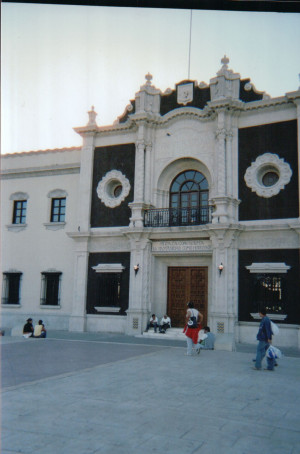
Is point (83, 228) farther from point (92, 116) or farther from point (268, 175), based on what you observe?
point (268, 175)

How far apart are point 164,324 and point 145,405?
1294 centimetres

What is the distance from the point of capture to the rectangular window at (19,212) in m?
25.8

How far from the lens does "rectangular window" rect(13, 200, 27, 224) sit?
25.8 metres

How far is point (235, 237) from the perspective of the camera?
769 inches

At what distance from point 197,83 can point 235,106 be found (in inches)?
108

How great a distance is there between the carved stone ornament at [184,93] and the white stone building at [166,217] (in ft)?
0.19

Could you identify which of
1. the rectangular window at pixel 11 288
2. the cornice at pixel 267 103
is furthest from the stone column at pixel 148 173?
the rectangular window at pixel 11 288

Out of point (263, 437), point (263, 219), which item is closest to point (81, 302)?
point (263, 219)

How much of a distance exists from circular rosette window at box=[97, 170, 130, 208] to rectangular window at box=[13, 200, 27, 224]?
17.8 feet

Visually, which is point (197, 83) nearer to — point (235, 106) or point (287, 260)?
point (235, 106)

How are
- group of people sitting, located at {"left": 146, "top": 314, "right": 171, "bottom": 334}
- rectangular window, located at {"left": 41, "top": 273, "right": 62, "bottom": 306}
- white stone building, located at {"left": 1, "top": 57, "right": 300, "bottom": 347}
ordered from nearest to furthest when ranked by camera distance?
white stone building, located at {"left": 1, "top": 57, "right": 300, "bottom": 347}, group of people sitting, located at {"left": 146, "top": 314, "right": 171, "bottom": 334}, rectangular window, located at {"left": 41, "top": 273, "right": 62, "bottom": 306}

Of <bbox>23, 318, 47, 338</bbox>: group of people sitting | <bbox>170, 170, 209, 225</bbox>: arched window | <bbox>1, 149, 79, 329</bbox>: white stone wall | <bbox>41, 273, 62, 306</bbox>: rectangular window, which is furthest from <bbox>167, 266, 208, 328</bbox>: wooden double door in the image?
<bbox>41, 273, 62, 306</bbox>: rectangular window

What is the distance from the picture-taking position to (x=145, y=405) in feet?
24.8

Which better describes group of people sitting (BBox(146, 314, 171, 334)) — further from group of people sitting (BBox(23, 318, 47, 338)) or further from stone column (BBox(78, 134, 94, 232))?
stone column (BBox(78, 134, 94, 232))
